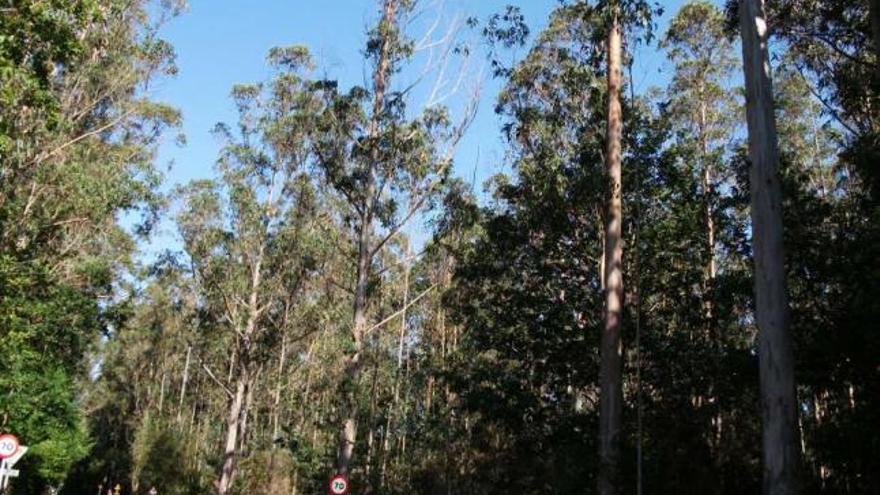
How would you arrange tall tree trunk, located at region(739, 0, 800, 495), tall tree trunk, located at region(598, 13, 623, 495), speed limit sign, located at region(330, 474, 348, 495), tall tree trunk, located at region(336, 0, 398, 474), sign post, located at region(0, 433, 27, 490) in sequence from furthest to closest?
tall tree trunk, located at region(336, 0, 398, 474) < speed limit sign, located at region(330, 474, 348, 495) < tall tree trunk, located at region(598, 13, 623, 495) < sign post, located at region(0, 433, 27, 490) < tall tree trunk, located at region(739, 0, 800, 495)

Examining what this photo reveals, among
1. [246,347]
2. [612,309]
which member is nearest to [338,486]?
[612,309]

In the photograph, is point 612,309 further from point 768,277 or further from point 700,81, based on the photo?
point 700,81

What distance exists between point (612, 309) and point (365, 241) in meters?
6.04

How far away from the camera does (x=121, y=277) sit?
2294 centimetres

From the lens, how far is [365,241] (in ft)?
50.5

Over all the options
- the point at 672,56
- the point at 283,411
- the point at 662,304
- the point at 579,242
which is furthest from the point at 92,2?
the point at 283,411

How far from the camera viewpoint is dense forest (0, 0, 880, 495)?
1065 centimetres

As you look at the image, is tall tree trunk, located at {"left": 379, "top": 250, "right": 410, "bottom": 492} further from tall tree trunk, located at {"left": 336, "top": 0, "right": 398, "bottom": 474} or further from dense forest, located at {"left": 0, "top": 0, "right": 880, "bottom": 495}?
tall tree trunk, located at {"left": 336, "top": 0, "right": 398, "bottom": 474}

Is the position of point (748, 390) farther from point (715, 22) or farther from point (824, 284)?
point (715, 22)

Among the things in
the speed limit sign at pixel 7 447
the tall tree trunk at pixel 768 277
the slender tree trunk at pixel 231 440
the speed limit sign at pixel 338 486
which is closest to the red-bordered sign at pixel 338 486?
the speed limit sign at pixel 338 486

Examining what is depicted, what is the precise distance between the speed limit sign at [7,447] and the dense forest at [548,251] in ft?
15.7

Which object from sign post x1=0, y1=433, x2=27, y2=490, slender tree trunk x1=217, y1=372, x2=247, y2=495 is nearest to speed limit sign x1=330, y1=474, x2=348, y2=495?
sign post x1=0, y1=433, x2=27, y2=490

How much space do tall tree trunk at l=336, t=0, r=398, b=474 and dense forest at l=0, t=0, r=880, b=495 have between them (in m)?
0.07

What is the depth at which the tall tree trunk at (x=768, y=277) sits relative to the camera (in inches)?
245
